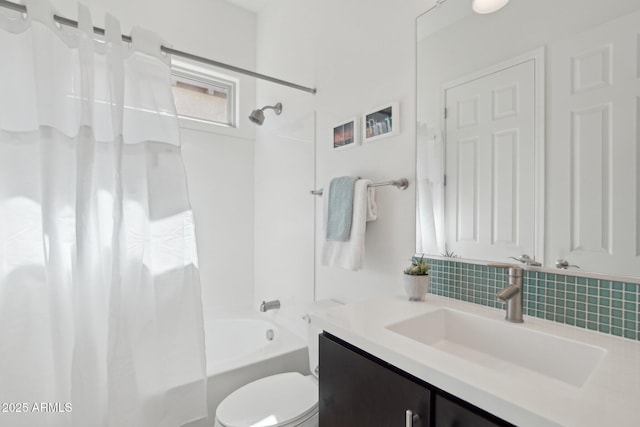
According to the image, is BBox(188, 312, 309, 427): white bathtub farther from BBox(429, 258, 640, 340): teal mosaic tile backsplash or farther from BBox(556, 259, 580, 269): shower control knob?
BBox(556, 259, 580, 269): shower control knob

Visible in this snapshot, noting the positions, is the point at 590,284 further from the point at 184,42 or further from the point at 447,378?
the point at 184,42

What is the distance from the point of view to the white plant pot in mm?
1133

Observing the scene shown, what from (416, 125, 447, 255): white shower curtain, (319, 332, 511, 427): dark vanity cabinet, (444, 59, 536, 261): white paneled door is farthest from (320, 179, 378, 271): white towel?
(319, 332, 511, 427): dark vanity cabinet

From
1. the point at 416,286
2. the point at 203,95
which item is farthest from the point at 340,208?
the point at 203,95

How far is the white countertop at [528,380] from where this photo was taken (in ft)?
1.62

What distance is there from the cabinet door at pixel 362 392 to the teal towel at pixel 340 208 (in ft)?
1.90

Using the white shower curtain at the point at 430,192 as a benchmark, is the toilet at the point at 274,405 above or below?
below

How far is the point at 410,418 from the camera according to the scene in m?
0.69

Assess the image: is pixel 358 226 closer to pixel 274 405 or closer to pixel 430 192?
pixel 430 192

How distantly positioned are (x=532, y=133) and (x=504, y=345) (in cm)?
66

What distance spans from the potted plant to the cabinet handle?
1.61 feet

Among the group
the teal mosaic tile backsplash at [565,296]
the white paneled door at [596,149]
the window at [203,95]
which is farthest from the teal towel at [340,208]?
the window at [203,95]

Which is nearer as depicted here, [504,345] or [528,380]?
[528,380]

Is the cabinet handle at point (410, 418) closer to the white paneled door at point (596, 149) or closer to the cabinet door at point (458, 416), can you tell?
the cabinet door at point (458, 416)
